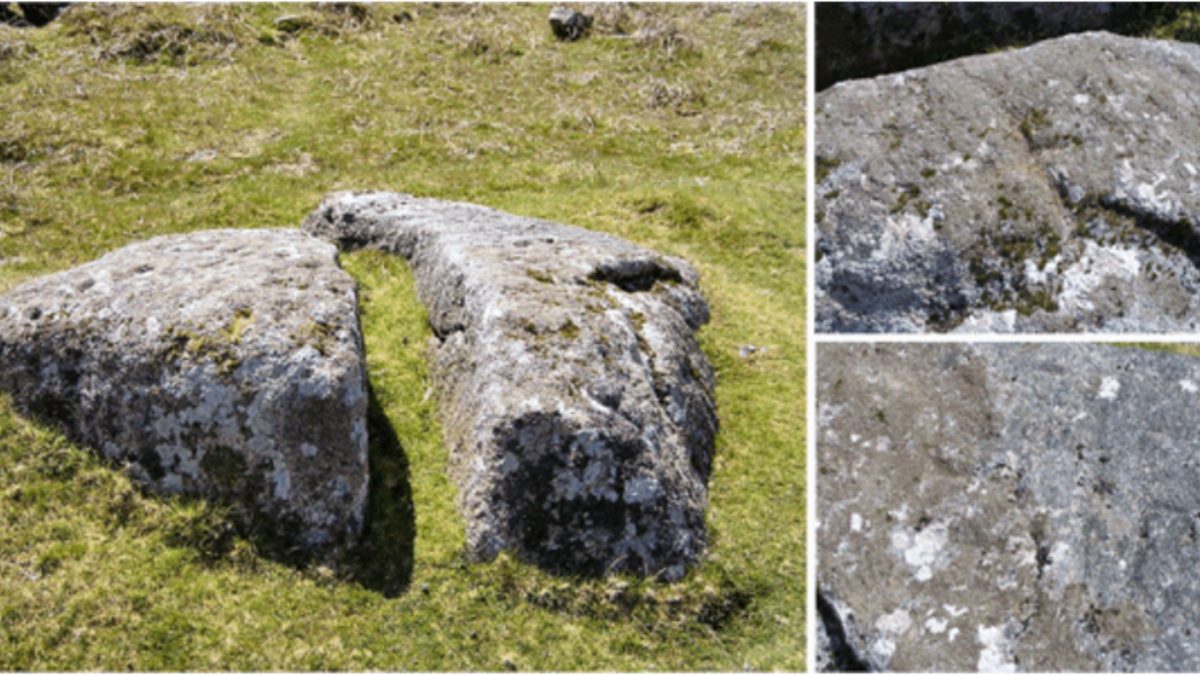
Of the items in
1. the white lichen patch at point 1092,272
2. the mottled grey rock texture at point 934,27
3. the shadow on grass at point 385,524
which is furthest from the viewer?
the shadow on grass at point 385,524

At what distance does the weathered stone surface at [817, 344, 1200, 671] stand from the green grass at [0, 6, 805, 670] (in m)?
4.49

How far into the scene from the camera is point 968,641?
4.12 meters

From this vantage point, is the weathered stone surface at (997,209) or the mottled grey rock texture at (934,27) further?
the mottled grey rock texture at (934,27)

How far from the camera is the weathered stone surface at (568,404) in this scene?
28.9 feet

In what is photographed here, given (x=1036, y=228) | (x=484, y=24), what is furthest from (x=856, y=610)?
(x=484, y=24)

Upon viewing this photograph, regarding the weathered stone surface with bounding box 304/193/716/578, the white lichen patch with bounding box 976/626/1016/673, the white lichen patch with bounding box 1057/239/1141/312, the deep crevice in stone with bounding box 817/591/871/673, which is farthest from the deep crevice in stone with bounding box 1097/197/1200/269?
the weathered stone surface with bounding box 304/193/716/578

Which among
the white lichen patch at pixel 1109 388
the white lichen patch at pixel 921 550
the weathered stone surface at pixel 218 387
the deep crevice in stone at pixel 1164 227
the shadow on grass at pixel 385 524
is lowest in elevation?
the shadow on grass at pixel 385 524

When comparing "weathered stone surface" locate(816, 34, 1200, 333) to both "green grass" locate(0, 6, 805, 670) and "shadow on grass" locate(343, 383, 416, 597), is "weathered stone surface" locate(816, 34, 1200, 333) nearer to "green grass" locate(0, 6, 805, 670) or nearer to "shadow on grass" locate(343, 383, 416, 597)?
"green grass" locate(0, 6, 805, 670)

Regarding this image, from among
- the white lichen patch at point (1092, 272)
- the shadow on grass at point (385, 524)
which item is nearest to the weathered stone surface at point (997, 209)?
the white lichen patch at point (1092, 272)

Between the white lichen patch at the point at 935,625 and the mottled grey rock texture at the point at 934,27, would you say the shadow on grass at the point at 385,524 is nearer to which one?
the white lichen patch at the point at 935,625

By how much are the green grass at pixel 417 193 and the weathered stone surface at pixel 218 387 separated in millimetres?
324

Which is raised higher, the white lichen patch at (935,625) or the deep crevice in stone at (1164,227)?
the deep crevice in stone at (1164,227)

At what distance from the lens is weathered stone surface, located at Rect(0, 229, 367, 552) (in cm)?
Answer: 880

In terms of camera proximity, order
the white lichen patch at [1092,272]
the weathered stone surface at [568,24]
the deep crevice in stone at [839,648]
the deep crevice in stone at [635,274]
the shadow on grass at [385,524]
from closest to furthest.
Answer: the deep crevice in stone at [839,648] < the white lichen patch at [1092,272] < the shadow on grass at [385,524] < the deep crevice in stone at [635,274] < the weathered stone surface at [568,24]
